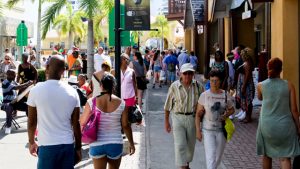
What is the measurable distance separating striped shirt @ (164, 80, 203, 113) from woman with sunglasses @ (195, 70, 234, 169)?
21 centimetres

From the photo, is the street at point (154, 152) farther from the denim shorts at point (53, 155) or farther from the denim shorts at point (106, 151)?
the denim shorts at point (53, 155)

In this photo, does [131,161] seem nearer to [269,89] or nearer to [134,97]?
[134,97]

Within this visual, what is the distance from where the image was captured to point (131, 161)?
873 centimetres

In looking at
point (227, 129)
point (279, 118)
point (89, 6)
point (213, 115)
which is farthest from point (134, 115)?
point (89, 6)

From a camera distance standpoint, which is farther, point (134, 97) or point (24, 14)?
point (24, 14)

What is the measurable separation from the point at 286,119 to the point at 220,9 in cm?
1388

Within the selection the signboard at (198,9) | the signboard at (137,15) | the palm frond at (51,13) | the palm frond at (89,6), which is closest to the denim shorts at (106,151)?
the signboard at (137,15)

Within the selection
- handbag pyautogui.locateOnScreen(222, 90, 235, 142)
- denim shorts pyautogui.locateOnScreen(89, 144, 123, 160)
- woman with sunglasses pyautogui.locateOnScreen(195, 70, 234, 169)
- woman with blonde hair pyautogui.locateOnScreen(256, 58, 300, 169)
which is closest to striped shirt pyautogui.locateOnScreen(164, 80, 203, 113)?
woman with sunglasses pyautogui.locateOnScreen(195, 70, 234, 169)

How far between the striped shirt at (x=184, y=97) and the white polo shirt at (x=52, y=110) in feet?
7.24

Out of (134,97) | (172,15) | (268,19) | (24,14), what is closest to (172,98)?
(134,97)

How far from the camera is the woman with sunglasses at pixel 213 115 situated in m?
6.63

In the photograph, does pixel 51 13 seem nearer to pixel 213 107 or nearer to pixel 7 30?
pixel 213 107

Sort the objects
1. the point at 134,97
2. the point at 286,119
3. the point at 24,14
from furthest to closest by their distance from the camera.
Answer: the point at 24,14 < the point at 134,97 < the point at 286,119

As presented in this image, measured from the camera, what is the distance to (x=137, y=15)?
33.2ft
